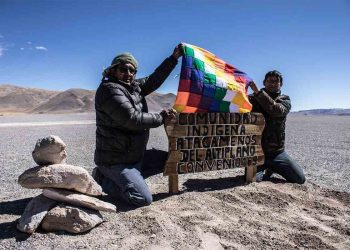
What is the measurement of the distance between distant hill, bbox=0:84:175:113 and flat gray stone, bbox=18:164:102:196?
111 meters

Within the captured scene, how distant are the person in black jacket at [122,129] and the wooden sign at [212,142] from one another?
387 millimetres

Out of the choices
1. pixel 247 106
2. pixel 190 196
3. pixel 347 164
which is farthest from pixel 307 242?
pixel 347 164

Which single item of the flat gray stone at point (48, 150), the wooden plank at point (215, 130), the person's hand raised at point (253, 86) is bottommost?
the flat gray stone at point (48, 150)

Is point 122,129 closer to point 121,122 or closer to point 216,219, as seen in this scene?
point 121,122

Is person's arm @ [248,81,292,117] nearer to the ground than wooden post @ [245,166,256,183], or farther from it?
farther from it

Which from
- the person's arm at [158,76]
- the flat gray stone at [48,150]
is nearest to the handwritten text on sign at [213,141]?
the person's arm at [158,76]

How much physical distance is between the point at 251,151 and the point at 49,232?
3644mm

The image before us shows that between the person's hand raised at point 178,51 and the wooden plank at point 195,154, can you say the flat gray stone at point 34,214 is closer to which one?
the wooden plank at point 195,154

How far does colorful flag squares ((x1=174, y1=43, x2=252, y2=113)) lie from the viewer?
6059mm

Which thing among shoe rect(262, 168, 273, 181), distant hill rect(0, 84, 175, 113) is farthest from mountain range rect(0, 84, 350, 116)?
shoe rect(262, 168, 273, 181)

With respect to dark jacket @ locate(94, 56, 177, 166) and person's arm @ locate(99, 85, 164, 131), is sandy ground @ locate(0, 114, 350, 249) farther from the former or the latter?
person's arm @ locate(99, 85, 164, 131)

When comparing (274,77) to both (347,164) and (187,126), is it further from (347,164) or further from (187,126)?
(347,164)

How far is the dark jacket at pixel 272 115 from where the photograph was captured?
269 inches

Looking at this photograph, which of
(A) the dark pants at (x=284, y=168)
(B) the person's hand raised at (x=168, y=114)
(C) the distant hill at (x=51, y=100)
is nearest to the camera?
(B) the person's hand raised at (x=168, y=114)
